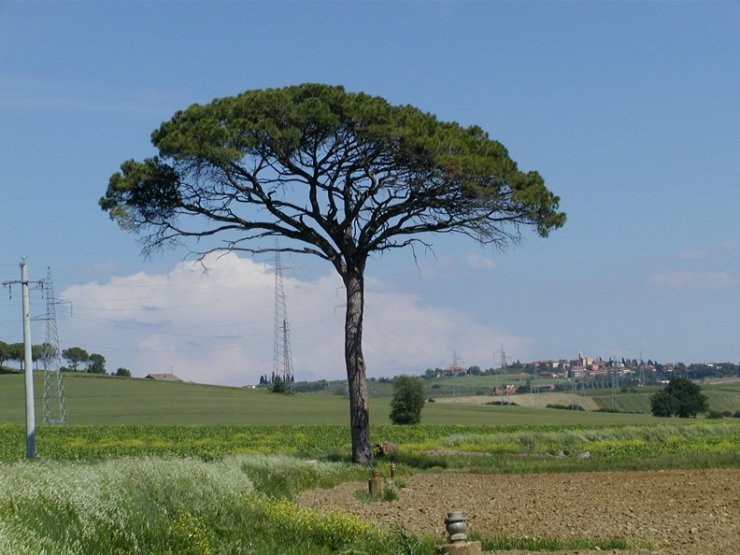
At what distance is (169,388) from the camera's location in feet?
376

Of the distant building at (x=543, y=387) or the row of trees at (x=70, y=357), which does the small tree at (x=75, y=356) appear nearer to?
the row of trees at (x=70, y=357)

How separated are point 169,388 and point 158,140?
Answer: 87639mm

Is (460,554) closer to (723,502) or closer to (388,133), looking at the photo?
(723,502)

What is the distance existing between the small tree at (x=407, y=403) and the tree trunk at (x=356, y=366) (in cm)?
3937

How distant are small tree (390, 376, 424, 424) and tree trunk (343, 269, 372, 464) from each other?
39.4 m

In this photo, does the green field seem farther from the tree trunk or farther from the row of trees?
the row of trees

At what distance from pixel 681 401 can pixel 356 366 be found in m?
85.8

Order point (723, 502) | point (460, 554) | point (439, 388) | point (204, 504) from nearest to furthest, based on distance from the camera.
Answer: point (460, 554) < point (204, 504) < point (723, 502) < point (439, 388)

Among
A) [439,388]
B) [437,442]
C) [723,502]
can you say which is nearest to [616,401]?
[439,388]

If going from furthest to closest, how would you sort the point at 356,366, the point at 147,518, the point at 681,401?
1. the point at 681,401
2. the point at 356,366
3. the point at 147,518

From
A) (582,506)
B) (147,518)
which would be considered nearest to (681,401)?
(582,506)

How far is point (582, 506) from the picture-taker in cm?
1734

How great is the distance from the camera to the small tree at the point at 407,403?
68625 mm

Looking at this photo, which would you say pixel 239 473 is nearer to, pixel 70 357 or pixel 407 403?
pixel 407 403
